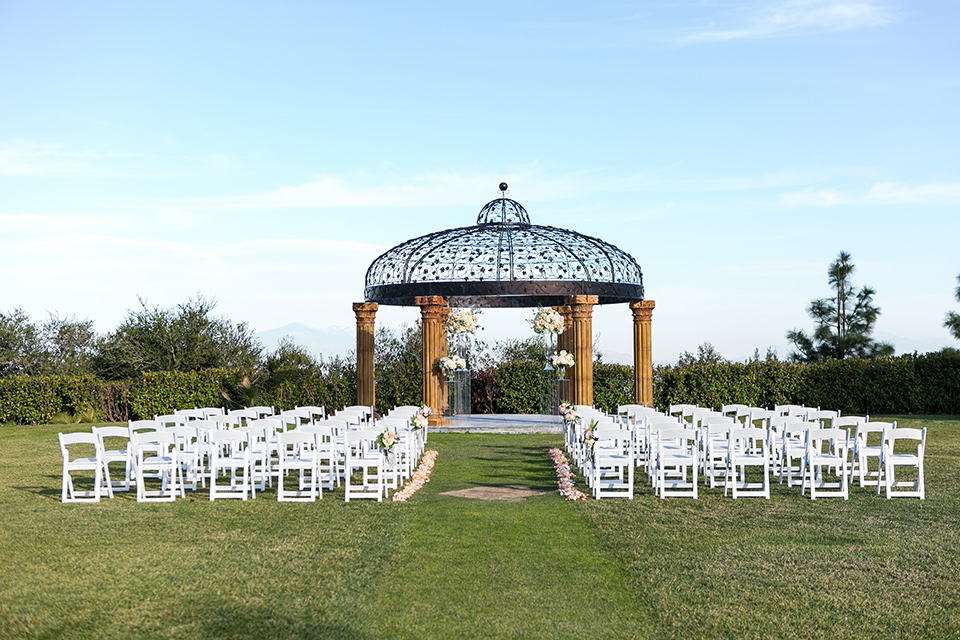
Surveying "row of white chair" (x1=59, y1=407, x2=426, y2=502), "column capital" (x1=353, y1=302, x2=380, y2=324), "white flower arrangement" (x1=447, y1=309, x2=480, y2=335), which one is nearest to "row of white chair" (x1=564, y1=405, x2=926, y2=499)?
"row of white chair" (x1=59, y1=407, x2=426, y2=502)

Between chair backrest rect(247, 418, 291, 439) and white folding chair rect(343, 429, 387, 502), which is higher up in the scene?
chair backrest rect(247, 418, 291, 439)

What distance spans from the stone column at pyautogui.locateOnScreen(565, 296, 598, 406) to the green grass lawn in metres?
8.83

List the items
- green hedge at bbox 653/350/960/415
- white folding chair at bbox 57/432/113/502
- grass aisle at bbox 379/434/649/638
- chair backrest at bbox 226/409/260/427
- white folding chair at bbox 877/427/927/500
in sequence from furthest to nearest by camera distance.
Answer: green hedge at bbox 653/350/960/415
chair backrest at bbox 226/409/260/427
white folding chair at bbox 57/432/113/502
white folding chair at bbox 877/427/927/500
grass aisle at bbox 379/434/649/638

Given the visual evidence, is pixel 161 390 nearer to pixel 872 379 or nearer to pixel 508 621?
pixel 872 379

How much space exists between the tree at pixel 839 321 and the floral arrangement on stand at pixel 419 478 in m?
19.4

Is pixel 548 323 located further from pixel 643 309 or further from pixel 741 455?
pixel 741 455

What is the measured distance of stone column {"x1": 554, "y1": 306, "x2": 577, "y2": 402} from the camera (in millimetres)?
21797

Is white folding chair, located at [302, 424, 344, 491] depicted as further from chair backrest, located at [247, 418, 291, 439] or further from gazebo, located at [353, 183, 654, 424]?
gazebo, located at [353, 183, 654, 424]

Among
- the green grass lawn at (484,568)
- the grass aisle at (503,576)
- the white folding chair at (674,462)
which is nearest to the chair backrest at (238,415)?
the green grass lawn at (484,568)

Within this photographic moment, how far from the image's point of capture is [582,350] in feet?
67.7

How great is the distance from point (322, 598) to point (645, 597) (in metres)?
2.37

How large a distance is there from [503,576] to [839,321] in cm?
2658

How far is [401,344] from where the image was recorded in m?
28.5

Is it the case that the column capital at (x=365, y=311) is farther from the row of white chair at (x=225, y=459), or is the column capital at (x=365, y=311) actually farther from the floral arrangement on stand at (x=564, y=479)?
the row of white chair at (x=225, y=459)
